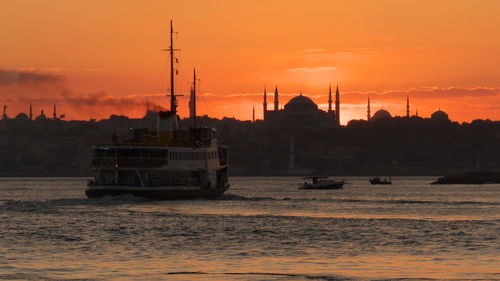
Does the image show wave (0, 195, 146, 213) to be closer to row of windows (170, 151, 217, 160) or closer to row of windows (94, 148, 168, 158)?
row of windows (94, 148, 168, 158)

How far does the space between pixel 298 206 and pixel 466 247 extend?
144 ft

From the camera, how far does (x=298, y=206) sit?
100 m

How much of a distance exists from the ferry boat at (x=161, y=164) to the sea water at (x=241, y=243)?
3.77 metres

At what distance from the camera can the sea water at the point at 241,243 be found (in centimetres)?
4681

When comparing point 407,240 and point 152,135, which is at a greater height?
point 152,135

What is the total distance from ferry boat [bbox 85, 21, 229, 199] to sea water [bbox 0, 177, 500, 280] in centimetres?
377

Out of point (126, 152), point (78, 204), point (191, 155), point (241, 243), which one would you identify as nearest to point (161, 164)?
point (126, 152)

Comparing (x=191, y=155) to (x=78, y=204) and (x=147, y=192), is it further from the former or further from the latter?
(x=78, y=204)

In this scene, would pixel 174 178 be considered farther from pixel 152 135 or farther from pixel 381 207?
pixel 381 207

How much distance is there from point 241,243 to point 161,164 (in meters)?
40.2

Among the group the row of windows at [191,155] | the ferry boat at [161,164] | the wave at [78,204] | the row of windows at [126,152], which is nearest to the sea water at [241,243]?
the wave at [78,204]

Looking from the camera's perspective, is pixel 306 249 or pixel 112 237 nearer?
pixel 306 249

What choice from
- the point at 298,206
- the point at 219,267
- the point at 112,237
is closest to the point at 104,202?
the point at 298,206

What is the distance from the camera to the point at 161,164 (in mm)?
98500
